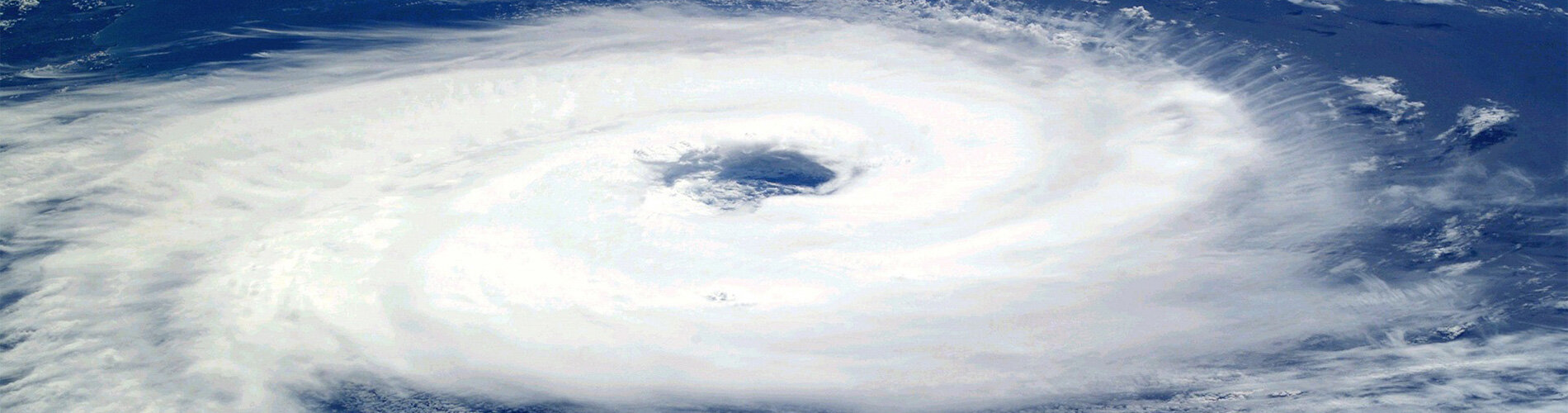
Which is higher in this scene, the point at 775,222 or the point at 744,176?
the point at 744,176

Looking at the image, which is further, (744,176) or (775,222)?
(744,176)

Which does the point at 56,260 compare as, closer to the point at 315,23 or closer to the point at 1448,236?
the point at 315,23

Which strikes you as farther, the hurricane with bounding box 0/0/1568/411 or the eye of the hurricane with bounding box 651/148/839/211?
the eye of the hurricane with bounding box 651/148/839/211

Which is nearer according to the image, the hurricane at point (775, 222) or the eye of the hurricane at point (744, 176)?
the hurricane at point (775, 222)
